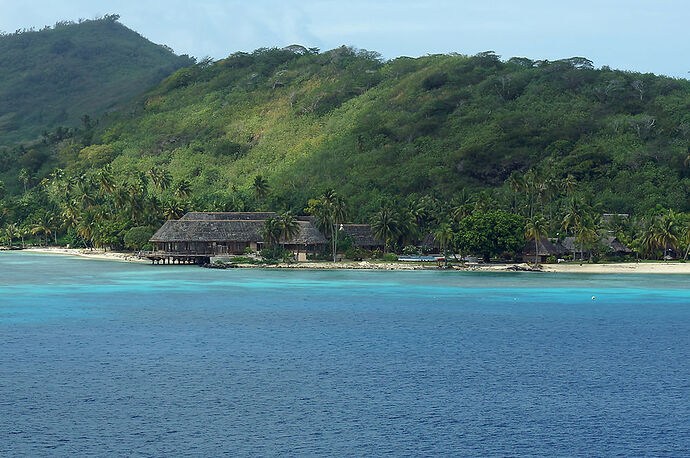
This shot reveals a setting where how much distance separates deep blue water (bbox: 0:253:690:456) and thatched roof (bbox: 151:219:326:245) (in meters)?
40.0

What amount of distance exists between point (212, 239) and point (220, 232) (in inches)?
81.8

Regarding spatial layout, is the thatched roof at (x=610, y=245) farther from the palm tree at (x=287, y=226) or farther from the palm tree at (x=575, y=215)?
the palm tree at (x=287, y=226)

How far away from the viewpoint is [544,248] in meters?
116

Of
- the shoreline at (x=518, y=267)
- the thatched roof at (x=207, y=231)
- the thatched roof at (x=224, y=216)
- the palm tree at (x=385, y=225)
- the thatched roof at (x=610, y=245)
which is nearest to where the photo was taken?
the shoreline at (x=518, y=267)

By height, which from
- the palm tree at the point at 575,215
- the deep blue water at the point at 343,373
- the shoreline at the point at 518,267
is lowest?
the deep blue water at the point at 343,373

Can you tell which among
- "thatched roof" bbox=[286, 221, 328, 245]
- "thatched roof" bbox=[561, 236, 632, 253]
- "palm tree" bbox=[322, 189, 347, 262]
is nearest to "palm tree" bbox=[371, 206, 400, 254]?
"palm tree" bbox=[322, 189, 347, 262]

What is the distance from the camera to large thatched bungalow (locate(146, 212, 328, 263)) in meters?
125

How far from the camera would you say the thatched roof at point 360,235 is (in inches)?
5010

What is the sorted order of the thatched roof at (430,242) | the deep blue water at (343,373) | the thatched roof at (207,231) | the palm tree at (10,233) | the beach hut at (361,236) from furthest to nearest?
the palm tree at (10,233)
the thatched roof at (430,242)
the beach hut at (361,236)
the thatched roof at (207,231)
the deep blue water at (343,373)

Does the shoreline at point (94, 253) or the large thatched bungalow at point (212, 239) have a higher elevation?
the large thatched bungalow at point (212, 239)

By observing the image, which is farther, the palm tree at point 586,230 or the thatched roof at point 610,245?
the thatched roof at point 610,245

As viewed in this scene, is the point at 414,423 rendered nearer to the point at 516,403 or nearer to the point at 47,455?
the point at 516,403

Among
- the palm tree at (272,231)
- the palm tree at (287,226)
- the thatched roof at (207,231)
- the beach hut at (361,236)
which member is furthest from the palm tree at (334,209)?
the thatched roof at (207,231)

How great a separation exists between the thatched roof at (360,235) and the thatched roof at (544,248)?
23.8 metres
